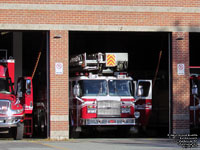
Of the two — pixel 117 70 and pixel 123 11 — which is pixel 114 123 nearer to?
pixel 117 70

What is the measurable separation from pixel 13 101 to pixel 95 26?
4203 mm

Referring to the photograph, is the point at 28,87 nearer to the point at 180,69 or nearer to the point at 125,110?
the point at 125,110

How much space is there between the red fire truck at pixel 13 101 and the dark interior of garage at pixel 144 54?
5770mm

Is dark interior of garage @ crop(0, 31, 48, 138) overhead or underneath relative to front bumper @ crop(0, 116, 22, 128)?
overhead

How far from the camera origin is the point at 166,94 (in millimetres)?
26016

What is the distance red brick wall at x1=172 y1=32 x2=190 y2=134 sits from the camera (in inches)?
805

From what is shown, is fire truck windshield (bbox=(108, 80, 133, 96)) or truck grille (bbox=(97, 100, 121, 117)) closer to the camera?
truck grille (bbox=(97, 100, 121, 117))

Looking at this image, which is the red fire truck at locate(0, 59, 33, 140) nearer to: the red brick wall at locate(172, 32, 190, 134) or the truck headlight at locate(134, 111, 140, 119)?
the truck headlight at locate(134, 111, 140, 119)

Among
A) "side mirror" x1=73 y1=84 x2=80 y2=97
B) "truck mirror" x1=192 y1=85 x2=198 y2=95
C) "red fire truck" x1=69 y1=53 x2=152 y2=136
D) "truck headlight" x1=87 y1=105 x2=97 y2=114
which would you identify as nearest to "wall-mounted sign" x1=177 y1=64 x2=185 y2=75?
"truck mirror" x1=192 y1=85 x2=198 y2=95

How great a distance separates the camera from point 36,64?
2445cm

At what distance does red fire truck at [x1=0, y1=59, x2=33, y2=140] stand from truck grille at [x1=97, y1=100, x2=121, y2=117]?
A: 2.66 meters

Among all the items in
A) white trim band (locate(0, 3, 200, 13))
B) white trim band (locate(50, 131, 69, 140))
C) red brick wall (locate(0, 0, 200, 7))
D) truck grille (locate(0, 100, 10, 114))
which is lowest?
white trim band (locate(50, 131, 69, 140))

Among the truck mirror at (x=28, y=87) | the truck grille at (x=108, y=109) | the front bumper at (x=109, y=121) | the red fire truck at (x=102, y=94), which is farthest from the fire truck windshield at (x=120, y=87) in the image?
the truck mirror at (x=28, y=87)

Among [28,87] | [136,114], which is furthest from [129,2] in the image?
[28,87]
